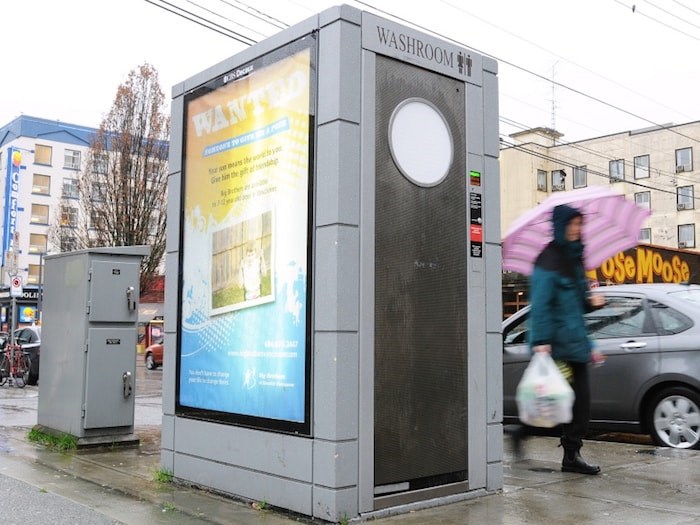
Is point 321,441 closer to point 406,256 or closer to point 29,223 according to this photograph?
point 406,256

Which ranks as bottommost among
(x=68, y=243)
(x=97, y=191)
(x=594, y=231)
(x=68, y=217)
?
(x=594, y=231)

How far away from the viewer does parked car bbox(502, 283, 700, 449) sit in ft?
25.1

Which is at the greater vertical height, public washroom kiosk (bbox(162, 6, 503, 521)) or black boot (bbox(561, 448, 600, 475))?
public washroom kiosk (bbox(162, 6, 503, 521))

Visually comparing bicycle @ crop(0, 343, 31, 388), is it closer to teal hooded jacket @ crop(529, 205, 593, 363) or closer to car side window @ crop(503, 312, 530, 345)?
car side window @ crop(503, 312, 530, 345)

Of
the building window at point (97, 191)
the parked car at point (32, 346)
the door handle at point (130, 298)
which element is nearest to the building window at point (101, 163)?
the building window at point (97, 191)

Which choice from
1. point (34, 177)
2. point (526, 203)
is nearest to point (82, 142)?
point (34, 177)

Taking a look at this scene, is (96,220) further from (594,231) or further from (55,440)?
(594,231)

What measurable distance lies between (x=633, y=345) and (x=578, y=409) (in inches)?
100

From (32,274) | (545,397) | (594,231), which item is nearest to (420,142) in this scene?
(594,231)

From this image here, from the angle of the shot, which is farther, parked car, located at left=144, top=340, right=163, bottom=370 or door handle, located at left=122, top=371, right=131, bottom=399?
parked car, located at left=144, top=340, right=163, bottom=370

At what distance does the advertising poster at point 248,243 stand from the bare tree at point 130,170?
3139 centimetres

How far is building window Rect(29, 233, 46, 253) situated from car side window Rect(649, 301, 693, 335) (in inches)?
2363

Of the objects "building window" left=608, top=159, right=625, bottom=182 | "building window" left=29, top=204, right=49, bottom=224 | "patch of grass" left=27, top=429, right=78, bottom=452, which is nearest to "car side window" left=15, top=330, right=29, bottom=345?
"patch of grass" left=27, top=429, right=78, bottom=452

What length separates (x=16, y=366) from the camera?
1847cm
